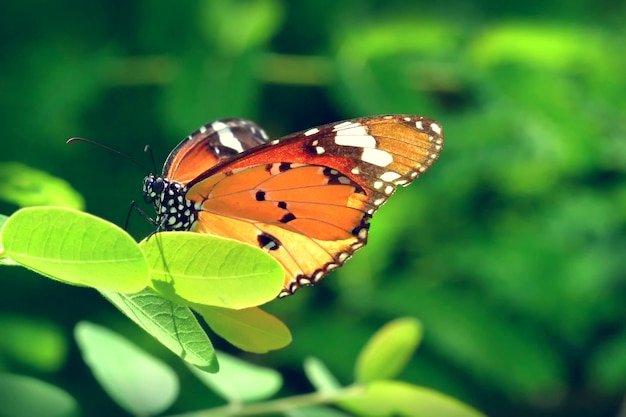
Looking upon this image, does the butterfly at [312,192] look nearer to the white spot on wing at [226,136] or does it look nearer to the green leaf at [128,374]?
the white spot on wing at [226,136]

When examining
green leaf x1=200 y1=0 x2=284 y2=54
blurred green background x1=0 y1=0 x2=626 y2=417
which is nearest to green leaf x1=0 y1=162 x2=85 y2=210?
blurred green background x1=0 y1=0 x2=626 y2=417

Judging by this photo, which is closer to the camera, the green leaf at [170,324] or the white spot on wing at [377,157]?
the green leaf at [170,324]

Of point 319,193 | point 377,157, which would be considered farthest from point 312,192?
point 377,157

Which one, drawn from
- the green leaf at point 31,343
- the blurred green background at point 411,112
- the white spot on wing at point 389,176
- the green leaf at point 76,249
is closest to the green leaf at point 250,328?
the green leaf at point 76,249

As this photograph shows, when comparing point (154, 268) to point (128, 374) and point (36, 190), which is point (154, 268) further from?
point (36, 190)

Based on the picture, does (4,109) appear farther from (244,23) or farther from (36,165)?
(244,23)

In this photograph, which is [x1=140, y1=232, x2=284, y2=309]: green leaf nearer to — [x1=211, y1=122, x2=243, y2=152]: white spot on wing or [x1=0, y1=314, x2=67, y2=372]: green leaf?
[x1=211, y1=122, x2=243, y2=152]: white spot on wing
